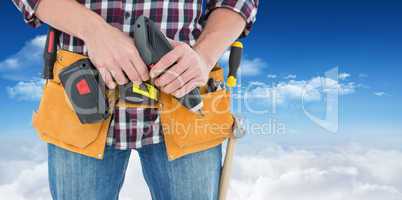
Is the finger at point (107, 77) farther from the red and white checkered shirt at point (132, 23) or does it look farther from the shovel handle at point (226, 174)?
the shovel handle at point (226, 174)

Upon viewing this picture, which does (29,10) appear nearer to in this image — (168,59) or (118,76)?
(118,76)

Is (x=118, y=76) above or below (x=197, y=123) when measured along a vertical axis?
above

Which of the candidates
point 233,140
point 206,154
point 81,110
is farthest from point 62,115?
point 233,140

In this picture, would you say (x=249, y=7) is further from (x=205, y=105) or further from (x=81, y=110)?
(x=81, y=110)

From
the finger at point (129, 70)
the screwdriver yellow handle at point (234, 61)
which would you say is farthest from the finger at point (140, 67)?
the screwdriver yellow handle at point (234, 61)

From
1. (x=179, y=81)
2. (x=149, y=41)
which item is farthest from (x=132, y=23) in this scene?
(x=179, y=81)

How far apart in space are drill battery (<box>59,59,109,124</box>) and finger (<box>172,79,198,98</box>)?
0.22 m

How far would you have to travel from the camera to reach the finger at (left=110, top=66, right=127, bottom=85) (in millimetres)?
1263

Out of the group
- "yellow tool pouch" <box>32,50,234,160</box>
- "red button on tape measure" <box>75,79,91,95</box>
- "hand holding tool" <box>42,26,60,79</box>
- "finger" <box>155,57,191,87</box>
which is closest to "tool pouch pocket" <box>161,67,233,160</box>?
"yellow tool pouch" <box>32,50,234,160</box>

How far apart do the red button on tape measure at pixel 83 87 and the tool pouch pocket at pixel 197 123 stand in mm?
224

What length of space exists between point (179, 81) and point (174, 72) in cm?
3

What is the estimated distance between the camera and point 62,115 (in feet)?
4.66

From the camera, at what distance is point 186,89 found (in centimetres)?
132

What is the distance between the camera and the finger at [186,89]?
1311 mm
